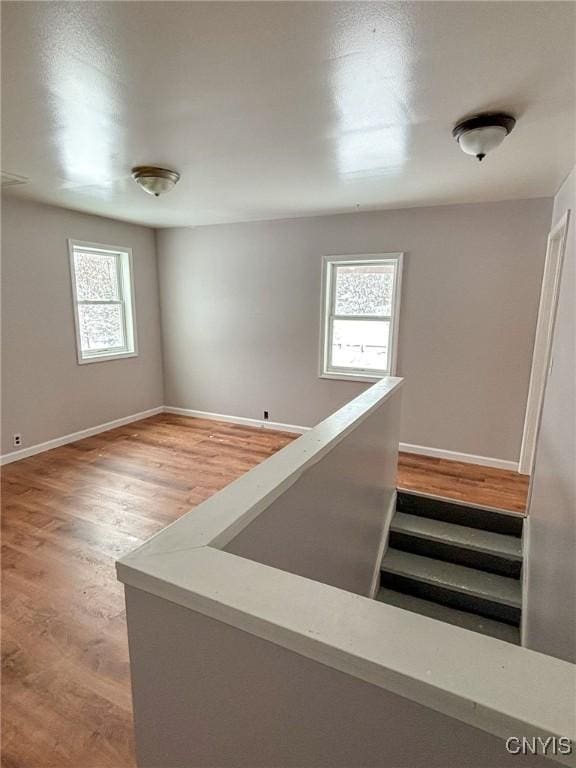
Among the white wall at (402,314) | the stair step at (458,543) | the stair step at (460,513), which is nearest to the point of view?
the stair step at (458,543)

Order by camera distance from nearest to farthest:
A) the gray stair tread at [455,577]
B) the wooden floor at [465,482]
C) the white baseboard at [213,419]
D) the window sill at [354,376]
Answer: the gray stair tread at [455,577] → the wooden floor at [465,482] → the white baseboard at [213,419] → the window sill at [354,376]

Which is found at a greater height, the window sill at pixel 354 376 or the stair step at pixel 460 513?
the window sill at pixel 354 376

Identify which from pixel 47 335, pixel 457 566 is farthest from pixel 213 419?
pixel 457 566

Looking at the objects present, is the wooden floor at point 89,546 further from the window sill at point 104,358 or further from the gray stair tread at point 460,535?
the window sill at point 104,358

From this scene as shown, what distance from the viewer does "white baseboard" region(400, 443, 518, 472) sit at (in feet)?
12.5

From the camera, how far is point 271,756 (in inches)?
31.6

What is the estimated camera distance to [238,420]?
5242 mm

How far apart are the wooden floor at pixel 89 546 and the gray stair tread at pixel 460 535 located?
0.91ft

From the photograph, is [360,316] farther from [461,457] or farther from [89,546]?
[89,546]

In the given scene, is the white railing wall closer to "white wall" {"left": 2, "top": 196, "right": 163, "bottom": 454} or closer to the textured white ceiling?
the textured white ceiling

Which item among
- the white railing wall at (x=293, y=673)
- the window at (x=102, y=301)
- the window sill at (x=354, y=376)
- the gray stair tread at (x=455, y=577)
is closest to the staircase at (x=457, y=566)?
the gray stair tread at (x=455, y=577)

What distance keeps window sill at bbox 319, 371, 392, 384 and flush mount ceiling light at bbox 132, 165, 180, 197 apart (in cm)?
252

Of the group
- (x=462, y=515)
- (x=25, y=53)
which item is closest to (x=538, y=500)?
(x=462, y=515)

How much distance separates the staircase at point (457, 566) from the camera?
262 cm
